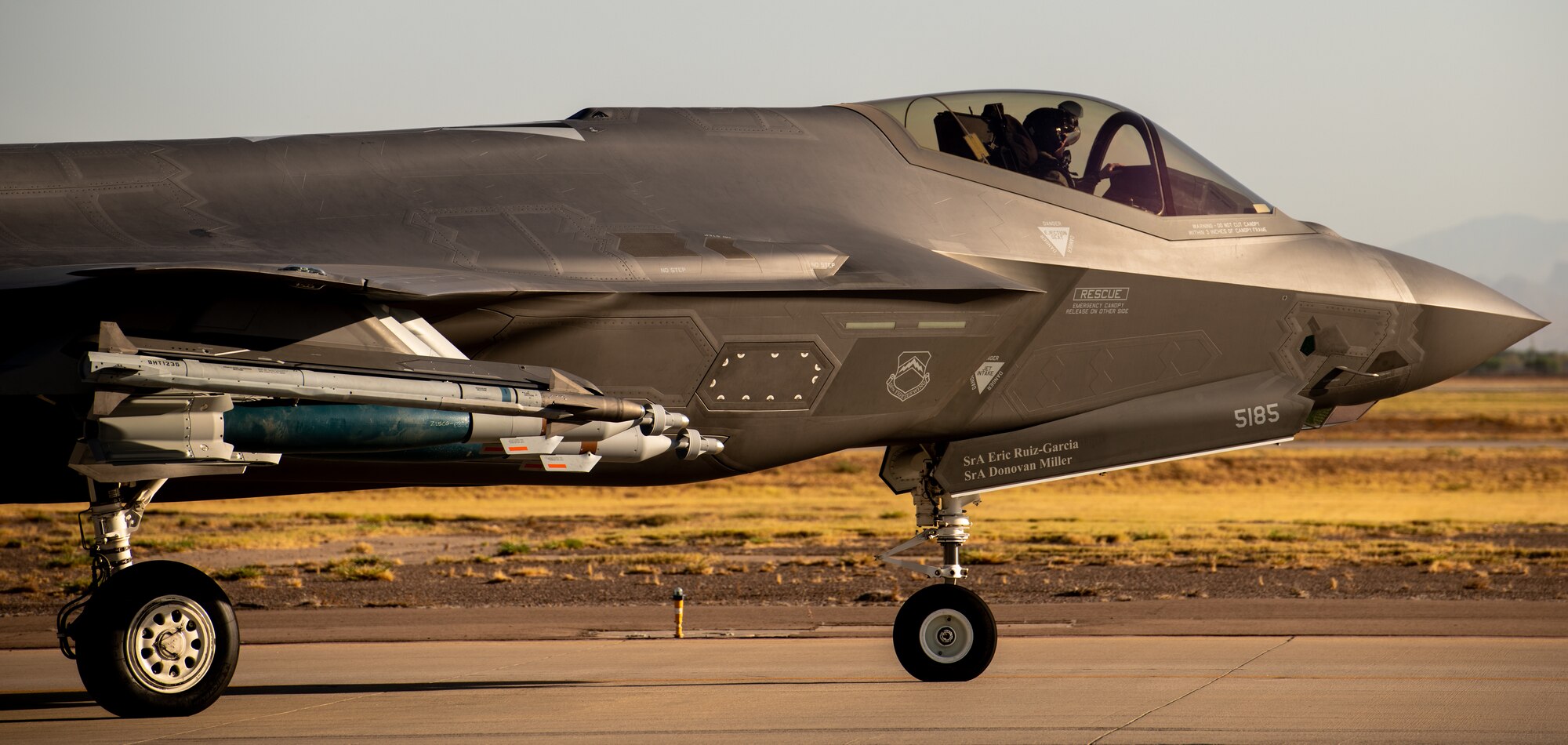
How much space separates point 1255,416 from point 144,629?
842cm

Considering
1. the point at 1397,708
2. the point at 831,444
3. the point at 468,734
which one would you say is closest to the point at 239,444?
the point at 468,734

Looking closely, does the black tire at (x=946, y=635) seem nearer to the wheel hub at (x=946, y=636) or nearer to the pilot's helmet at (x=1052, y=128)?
the wheel hub at (x=946, y=636)

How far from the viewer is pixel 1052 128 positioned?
39.6ft

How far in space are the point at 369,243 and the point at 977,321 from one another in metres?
4.52

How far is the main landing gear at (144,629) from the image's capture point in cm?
961

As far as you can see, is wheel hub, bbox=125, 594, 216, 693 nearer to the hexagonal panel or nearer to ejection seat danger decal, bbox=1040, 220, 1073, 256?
the hexagonal panel

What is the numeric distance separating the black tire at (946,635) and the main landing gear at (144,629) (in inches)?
201

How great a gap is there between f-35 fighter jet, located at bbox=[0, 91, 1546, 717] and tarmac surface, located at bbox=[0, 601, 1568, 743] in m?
1.07

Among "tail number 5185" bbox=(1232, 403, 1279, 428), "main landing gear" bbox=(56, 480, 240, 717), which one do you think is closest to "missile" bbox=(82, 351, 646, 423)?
"main landing gear" bbox=(56, 480, 240, 717)

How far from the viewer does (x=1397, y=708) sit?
35.8ft

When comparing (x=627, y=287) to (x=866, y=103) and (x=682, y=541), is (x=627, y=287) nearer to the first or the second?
(x=866, y=103)

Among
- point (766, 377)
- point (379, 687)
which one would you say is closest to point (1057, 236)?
point (766, 377)

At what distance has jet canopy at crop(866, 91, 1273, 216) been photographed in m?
11.9

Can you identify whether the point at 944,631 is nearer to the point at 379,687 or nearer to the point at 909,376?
the point at 909,376
